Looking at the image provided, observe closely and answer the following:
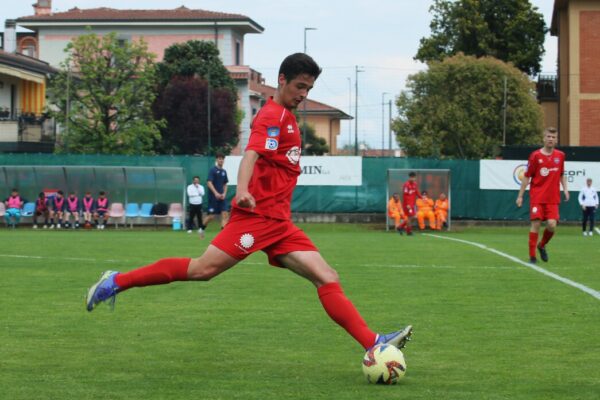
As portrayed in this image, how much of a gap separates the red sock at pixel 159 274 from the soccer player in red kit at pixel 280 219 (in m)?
0.05

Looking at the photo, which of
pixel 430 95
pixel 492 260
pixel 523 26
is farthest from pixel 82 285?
pixel 523 26

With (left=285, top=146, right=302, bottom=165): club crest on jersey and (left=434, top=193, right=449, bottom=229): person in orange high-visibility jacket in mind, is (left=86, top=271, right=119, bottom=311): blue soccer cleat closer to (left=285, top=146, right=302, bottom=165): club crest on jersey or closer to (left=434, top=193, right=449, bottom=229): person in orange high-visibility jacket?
(left=285, top=146, right=302, bottom=165): club crest on jersey

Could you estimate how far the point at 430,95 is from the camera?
64062 mm

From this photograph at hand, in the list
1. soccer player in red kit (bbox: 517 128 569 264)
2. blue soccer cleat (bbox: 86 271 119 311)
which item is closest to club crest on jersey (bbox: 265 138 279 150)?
blue soccer cleat (bbox: 86 271 119 311)

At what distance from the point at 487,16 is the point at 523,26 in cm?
264

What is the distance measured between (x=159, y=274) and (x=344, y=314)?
4.16 feet

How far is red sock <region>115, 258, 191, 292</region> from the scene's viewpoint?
304 inches

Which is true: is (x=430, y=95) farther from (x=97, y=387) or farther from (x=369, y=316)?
(x=97, y=387)

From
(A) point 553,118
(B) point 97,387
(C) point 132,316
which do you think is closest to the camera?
(B) point 97,387

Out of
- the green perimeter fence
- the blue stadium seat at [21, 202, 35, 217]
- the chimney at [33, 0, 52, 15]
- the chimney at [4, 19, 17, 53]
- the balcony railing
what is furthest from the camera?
the chimney at [33, 0, 52, 15]

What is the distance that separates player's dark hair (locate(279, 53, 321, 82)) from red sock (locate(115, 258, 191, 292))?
140 centimetres

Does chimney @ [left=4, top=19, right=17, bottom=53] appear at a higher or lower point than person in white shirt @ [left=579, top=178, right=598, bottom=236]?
higher

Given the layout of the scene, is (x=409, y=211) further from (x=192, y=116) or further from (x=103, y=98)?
(x=192, y=116)

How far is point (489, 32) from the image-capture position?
77188mm
